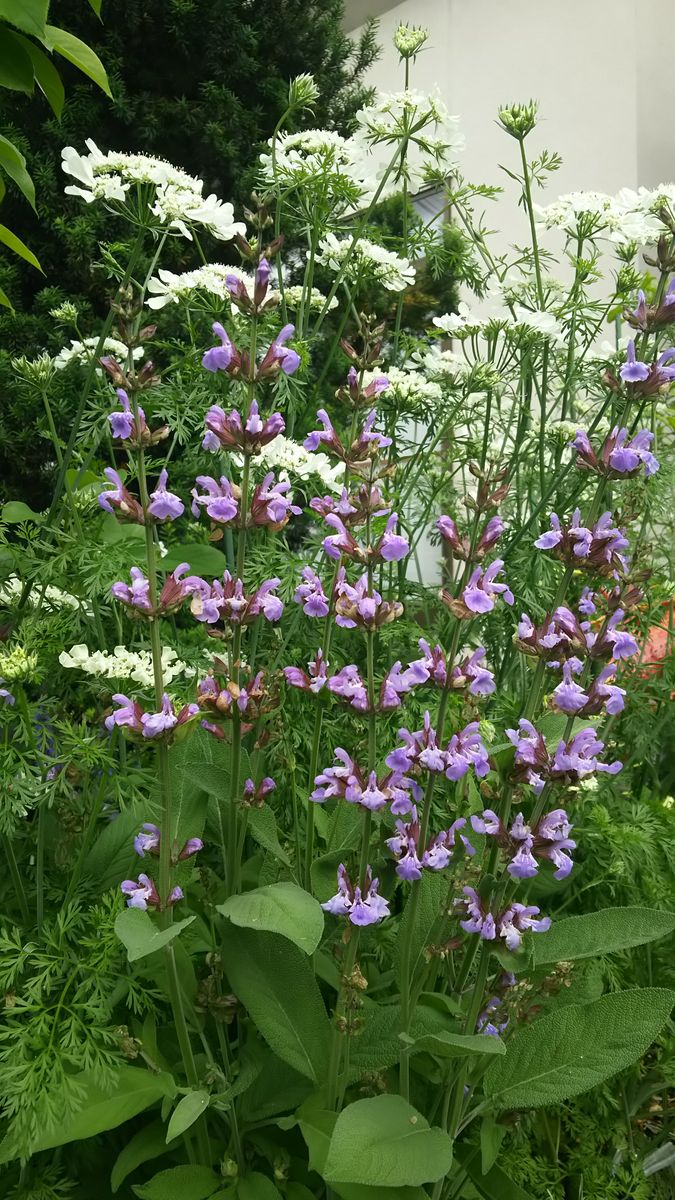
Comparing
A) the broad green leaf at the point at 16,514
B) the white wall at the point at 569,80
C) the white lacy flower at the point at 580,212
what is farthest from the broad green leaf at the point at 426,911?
the white wall at the point at 569,80

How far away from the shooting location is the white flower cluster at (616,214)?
5.32 ft

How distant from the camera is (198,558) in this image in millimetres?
1343

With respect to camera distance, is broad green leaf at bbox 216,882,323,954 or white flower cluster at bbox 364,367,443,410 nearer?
broad green leaf at bbox 216,882,323,954

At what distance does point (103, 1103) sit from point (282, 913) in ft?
0.96

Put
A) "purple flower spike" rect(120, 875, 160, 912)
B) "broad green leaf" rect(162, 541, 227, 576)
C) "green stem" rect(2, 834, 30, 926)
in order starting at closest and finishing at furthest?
"purple flower spike" rect(120, 875, 160, 912)
"green stem" rect(2, 834, 30, 926)
"broad green leaf" rect(162, 541, 227, 576)

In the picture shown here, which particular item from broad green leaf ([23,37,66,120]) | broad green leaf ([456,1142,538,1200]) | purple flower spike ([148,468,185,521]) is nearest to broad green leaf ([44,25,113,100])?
broad green leaf ([23,37,66,120])

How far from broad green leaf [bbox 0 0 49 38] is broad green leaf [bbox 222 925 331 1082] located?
88 centimetres

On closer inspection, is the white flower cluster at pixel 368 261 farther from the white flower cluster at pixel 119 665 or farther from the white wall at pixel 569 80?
the white wall at pixel 569 80

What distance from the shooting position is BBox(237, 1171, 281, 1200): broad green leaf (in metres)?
0.93

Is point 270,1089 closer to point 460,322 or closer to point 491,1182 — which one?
point 491,1182

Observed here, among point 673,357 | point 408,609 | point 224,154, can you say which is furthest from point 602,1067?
point 224,154

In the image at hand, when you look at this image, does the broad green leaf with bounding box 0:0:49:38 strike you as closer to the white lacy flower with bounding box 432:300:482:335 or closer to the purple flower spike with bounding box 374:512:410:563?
the purple flower spike with bounding box 374:512:410:563

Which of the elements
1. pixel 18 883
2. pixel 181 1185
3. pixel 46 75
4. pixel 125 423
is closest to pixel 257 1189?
pixel 181 1185

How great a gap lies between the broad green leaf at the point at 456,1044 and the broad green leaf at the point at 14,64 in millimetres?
964
